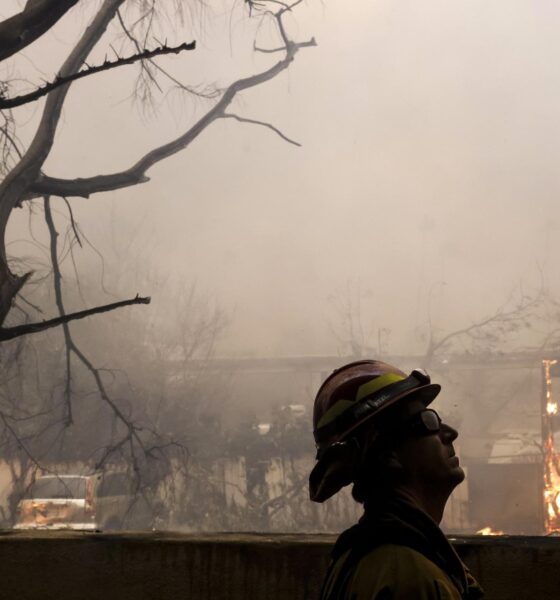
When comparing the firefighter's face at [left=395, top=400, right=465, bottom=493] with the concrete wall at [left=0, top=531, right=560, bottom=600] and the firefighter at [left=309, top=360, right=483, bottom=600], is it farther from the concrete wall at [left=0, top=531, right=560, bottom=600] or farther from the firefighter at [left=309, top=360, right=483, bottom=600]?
the concrete wall at [left=0, top=531, right=560, bottom=600]

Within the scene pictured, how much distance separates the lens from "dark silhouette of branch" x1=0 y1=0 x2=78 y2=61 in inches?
215

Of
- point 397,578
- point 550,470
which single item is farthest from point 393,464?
point 550,470

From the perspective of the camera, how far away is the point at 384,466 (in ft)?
4.47

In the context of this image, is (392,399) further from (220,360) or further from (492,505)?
(220,360)

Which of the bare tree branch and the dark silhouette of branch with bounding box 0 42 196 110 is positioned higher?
the bare tree branch

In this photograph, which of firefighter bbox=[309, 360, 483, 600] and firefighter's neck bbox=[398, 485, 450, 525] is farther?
firefighter's neck bbox=[398, 485, 450, 525]

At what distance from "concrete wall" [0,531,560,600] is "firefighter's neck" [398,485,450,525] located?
1331 millimetres

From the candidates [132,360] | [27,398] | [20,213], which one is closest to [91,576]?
[27,398]

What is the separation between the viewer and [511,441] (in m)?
25.7

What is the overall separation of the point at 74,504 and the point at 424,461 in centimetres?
1619

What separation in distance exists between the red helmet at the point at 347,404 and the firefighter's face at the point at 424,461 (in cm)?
4

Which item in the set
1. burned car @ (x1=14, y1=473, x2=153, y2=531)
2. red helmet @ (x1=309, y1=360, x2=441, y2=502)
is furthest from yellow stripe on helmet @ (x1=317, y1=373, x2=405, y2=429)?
burned car @ (x1=14, y1=473, x2=153, y2=531)

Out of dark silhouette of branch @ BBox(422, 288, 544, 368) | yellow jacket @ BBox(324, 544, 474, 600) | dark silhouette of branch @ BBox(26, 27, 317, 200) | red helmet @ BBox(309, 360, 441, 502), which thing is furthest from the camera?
dark silhouette of branch @ BBox(422, 288, 544, 368)

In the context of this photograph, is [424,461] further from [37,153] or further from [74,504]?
[74,504]
